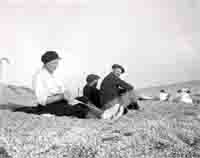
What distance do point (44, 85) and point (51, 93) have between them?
0.41 feet

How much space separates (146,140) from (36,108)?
66.4 inches

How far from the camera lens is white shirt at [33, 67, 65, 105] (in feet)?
10.2

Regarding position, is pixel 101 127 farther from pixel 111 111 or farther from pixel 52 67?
pixel 52 67

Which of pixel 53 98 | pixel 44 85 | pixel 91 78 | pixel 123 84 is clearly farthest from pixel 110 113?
pixel 91 78

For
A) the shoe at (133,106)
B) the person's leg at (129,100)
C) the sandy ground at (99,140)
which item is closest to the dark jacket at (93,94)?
the person's leg at (129,100)

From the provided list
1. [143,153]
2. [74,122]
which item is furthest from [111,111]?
[143,153]

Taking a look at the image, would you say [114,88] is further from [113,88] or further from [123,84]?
[123,84]

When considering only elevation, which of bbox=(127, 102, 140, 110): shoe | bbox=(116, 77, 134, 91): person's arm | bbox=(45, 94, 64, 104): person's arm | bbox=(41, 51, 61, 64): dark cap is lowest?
bbox=(127, 102, 140, 110): shoe

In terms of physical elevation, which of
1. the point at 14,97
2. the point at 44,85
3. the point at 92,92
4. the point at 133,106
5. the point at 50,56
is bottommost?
the point at 133,106

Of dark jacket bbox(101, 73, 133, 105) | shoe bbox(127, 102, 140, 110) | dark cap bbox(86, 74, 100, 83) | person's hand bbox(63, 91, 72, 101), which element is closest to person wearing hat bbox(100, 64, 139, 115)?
dark jacket bbox(101, 73, 133, 105)

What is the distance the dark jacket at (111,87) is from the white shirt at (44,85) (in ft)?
2.62

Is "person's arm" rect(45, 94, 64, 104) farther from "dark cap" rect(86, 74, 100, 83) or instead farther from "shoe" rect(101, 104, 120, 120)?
"dark cap" rect(86, 74, 100, 83)

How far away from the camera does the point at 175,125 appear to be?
2.56m

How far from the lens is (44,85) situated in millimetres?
3139
